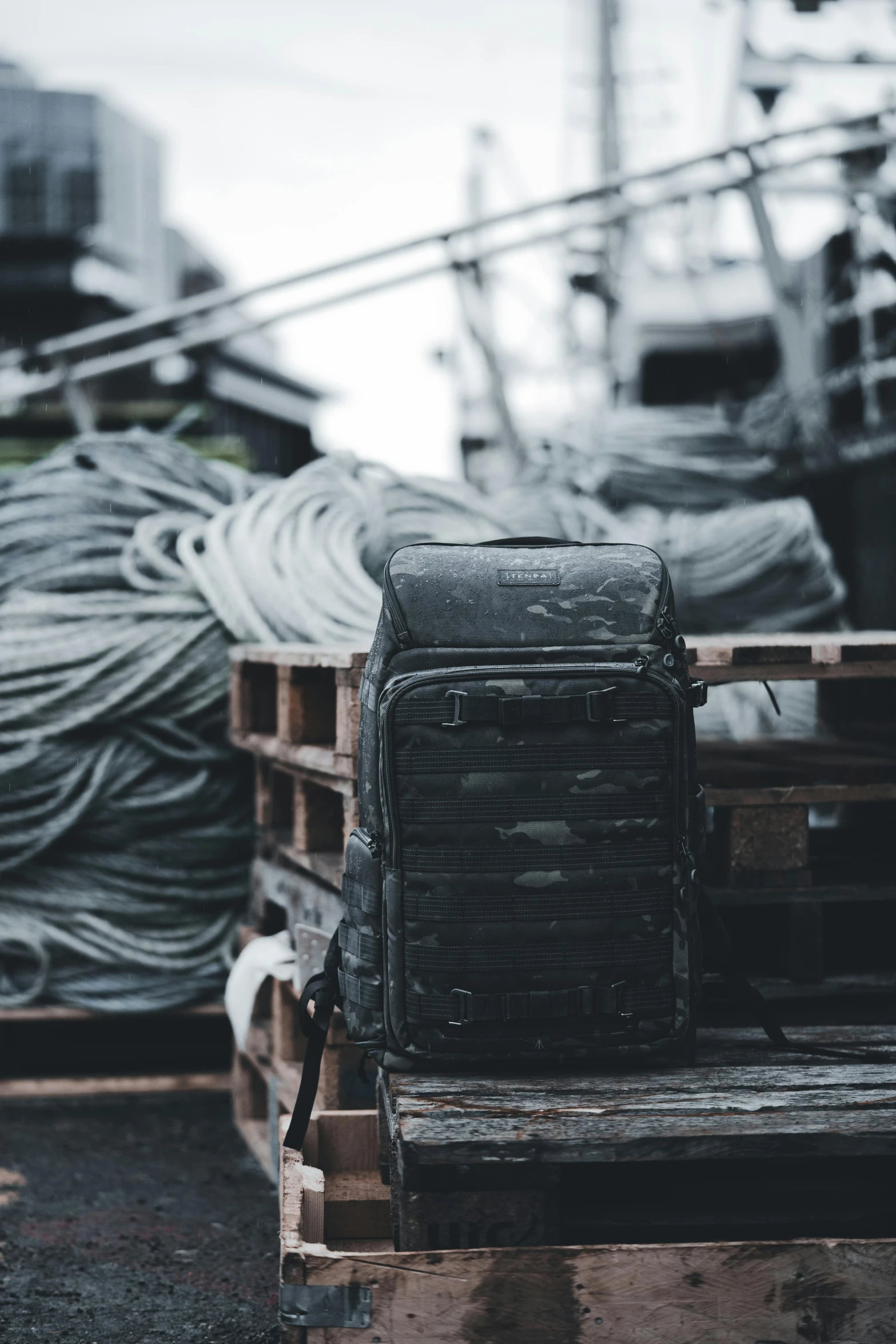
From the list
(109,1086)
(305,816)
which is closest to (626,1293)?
(305,816)

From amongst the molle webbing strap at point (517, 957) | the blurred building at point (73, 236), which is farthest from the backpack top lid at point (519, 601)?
the blurred building at point (73, 236)

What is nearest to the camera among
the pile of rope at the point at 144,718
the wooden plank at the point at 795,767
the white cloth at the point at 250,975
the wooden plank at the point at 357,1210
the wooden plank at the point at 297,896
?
the wooden plank at the point at 357,1210

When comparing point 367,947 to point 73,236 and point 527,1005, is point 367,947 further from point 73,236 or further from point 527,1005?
point 73,236

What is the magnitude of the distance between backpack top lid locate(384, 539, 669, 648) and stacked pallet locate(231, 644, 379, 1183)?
57 cm

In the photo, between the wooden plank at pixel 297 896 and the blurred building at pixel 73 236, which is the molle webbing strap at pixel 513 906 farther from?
the blurred building at pixel 73 236

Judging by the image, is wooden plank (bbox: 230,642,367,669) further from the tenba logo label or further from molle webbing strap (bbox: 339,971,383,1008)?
molle webbing strap (bbox: 339,971,383,1008)

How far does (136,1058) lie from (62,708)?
1098 millimetres

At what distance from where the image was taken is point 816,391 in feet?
25.5

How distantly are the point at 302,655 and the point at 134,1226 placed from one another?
4.57 feet

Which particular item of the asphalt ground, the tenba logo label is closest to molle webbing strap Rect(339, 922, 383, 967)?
the tenba logo label

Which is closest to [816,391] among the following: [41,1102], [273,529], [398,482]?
[398,482]

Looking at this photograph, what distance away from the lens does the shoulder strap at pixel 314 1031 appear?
2.54 m

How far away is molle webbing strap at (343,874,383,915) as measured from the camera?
7.99 ft

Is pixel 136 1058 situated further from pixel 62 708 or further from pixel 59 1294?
pixel 59 1294
